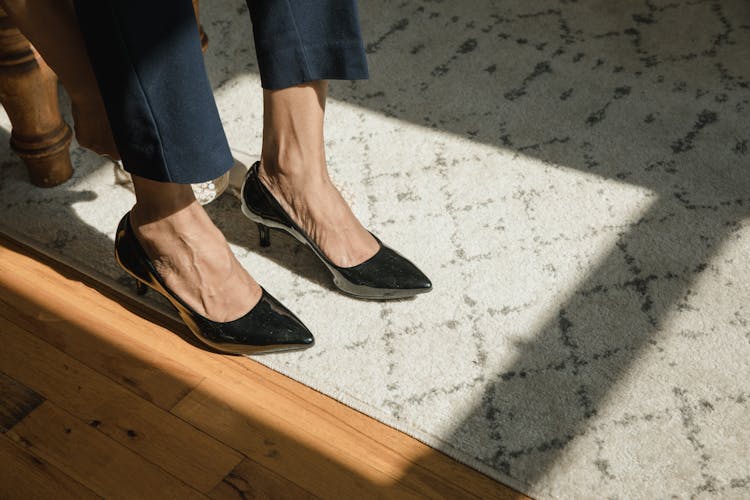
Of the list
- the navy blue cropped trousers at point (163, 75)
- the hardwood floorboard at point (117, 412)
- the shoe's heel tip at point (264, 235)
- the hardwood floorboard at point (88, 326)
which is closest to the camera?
the navy blue cropped trousers at point (163, 75)

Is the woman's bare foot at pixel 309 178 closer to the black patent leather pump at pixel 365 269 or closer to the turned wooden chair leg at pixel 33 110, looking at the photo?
the black patent leather pump at pixel 365 269

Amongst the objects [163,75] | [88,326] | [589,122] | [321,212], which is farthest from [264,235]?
[589,122]

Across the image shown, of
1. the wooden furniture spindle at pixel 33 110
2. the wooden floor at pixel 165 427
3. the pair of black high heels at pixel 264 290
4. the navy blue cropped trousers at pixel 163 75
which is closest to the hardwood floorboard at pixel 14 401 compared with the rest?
the wooden floor at pixel 165 427

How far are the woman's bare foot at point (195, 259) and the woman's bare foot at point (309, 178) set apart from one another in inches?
4.8

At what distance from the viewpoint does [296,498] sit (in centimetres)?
91

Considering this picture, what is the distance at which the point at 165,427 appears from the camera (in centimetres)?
99

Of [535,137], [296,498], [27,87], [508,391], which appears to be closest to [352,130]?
[535,137]

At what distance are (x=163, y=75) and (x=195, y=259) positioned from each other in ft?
0.91

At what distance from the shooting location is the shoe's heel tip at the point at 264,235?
1233 mm

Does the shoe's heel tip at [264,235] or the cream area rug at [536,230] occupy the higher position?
the shoe's heel tip at [264,235]

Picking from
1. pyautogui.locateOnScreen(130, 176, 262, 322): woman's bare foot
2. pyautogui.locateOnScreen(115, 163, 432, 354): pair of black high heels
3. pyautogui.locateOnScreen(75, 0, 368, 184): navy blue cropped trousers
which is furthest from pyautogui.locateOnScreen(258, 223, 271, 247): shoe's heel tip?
pyautogui.locateOnScreen(75, 0, 368, 184): navy blue cropped trousers

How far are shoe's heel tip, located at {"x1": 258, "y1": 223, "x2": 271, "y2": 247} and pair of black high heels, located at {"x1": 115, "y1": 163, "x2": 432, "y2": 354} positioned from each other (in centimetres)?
1

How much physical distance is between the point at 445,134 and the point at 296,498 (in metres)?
0.79

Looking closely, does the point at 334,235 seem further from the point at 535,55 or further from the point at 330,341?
the point at 535,55
